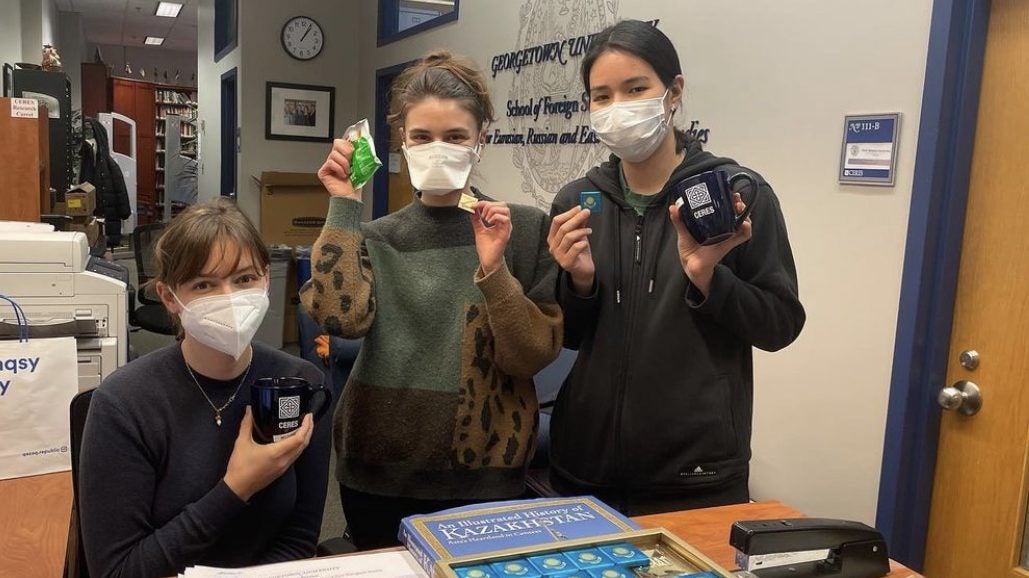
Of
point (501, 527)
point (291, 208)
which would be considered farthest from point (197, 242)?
point (291, 208)

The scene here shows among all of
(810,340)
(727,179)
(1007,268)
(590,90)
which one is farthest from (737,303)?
(810,340)

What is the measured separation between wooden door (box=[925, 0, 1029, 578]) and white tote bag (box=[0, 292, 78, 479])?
228 centimetres

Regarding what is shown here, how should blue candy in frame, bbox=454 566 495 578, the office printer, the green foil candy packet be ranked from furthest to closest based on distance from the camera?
the office printer
the green foil candy packet
blue candy in frame, bbox=454 566 495 578

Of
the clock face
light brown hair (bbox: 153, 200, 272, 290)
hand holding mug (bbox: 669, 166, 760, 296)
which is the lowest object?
light brown hair (bbox: 153, 200, 272, 290)

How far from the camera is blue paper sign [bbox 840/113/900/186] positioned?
2.17 m

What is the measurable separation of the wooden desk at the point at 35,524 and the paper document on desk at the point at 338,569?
0.67 meters

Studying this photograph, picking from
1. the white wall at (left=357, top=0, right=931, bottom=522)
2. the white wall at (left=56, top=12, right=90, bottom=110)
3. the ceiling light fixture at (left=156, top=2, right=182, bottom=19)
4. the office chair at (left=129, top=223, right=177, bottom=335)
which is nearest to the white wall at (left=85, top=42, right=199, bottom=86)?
the white wall at (left=56, top=12, right=90, bottom=110)

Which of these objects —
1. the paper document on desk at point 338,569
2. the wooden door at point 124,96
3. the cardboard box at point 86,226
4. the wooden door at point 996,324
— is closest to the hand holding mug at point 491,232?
the paper document on desk at point 338,569

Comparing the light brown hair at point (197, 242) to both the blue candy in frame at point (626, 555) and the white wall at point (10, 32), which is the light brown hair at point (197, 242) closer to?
the blue candy in frame at point (626, 555)

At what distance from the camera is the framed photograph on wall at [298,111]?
6.60m

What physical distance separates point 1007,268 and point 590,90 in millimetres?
1227

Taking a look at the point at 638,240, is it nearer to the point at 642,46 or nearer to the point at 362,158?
the point at 642,46

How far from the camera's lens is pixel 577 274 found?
143cm

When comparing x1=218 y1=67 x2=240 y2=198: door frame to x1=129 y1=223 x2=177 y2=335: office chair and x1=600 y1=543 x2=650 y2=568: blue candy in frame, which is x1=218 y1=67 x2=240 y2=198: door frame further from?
x1=600 y1=543 x2=650 y2=568: blue candy in frame
